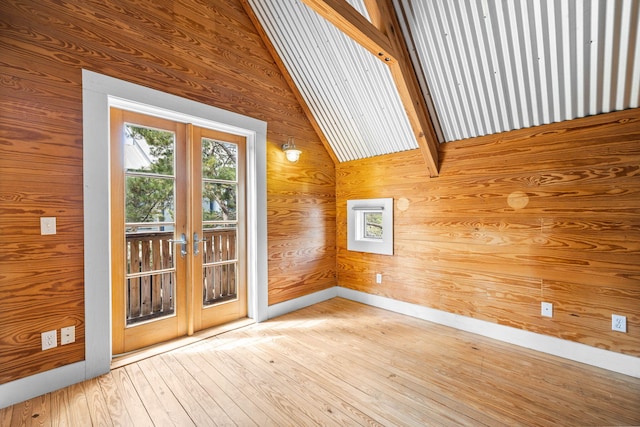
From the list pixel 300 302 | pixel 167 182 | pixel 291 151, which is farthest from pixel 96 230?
pixel 300 302

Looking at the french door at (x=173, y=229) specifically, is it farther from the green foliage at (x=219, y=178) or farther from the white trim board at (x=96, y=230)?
the white trim board at (x=96, y=230)

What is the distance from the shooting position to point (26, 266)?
184cm

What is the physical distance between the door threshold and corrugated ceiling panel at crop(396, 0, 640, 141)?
318 cm

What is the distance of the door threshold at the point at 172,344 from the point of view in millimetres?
2283

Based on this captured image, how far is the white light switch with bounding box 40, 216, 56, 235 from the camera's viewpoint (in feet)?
6.19

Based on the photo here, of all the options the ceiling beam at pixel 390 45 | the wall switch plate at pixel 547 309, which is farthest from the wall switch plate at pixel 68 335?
the wall switch plate at pixel 547 309

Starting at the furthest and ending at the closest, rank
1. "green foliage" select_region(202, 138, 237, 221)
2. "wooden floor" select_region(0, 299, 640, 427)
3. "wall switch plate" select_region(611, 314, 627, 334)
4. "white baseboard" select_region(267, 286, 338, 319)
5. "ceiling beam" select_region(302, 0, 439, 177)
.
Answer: "white baseboard" select_region(267, 286, 338, 319) → "green foliage" select_region(202, 138, 237, 221) → "wall switch plate" select_region(611, 314, 627, 334) → "ceiling beam" select_region(302, 0, 439, 177) → "wooden floor" select_region(0, 299, 640, 427)

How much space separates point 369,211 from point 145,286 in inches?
105

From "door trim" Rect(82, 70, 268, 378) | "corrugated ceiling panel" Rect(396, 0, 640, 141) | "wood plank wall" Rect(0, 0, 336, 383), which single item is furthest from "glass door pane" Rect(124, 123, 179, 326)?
"corrugated ceiling panel" Rect(396, 0, 640, 141)

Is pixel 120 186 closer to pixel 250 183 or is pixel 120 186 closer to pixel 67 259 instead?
pixel 67 259

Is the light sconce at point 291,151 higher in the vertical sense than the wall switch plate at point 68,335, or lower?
higher

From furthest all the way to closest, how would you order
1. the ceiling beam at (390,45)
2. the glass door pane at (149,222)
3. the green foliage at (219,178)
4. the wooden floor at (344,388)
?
the green foliage at (219,178)
the glass door pane at (149,222)
the ceiling beam at (390,45)
the wooden floor at (344,388)

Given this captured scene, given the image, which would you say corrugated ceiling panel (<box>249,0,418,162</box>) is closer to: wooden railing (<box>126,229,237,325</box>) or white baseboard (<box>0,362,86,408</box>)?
wooden railing (<box>126,229,237,325</box>)

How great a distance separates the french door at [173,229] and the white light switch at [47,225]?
A: 1.24ft
